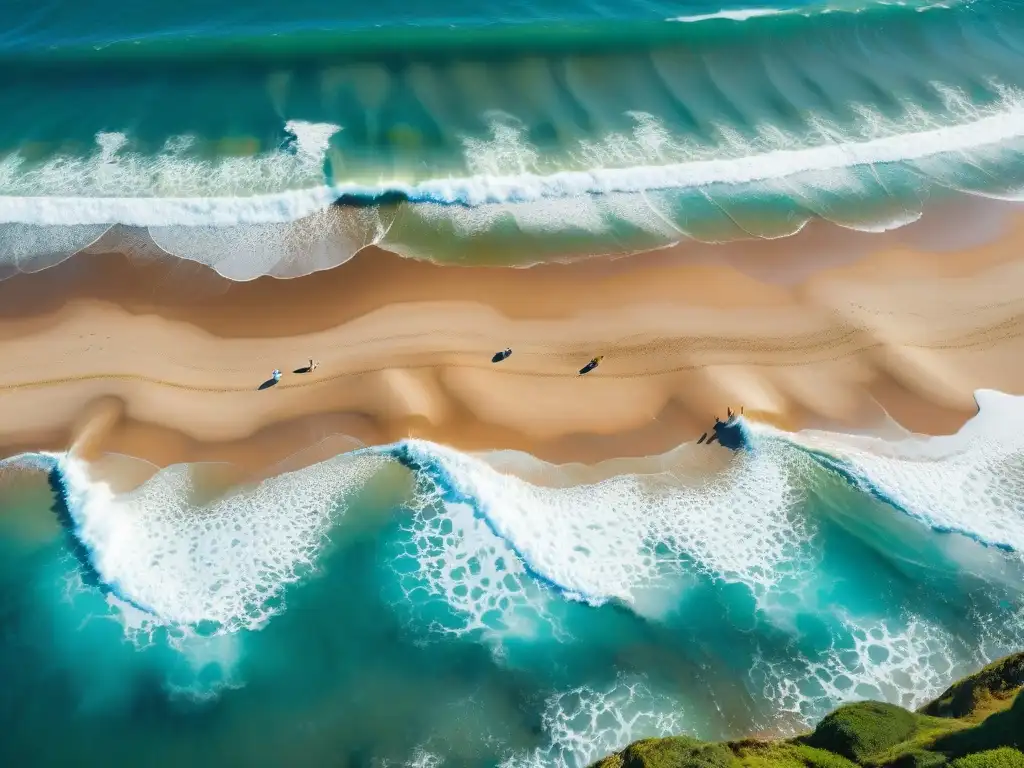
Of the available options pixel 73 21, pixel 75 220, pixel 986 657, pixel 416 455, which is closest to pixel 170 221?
pixel 75 220

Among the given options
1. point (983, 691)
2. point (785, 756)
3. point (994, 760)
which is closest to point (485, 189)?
point (785, 756)

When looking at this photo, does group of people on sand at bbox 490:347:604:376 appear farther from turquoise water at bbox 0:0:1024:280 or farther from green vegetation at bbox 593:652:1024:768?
green vegetation at bbox 593:652:1024:768

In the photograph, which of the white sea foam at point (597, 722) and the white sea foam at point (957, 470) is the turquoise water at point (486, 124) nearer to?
the white sea foam at point (957, 470)

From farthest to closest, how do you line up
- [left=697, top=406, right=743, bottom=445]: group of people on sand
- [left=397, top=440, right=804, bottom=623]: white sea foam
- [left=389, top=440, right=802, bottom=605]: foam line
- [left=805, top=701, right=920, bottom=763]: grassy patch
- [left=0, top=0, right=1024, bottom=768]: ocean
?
[left=697, top=406, right=743, bottom=445]: group of people on sand
[left=389, top=440, right=802, bottom=605]: foam line
[left=397, top=440, right=804, bottom=623]: white sea foam
[left=0, top=0, right=1024, bottom=768]: ocean
[left=805, top=701, right=920, bottom=763]: grassy patch

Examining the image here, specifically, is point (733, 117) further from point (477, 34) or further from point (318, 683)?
point (318, 683)

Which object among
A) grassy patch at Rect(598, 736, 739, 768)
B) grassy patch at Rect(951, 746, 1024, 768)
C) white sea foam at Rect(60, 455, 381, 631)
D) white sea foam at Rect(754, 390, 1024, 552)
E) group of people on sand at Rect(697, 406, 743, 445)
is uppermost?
grassy patch at Rect(951, 746, 1024, 768)

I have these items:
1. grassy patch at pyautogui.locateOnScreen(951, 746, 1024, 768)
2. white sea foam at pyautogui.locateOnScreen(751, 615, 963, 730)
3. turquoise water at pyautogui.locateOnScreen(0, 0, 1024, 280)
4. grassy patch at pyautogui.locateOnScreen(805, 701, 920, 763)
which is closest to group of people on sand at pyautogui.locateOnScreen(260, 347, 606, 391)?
turquoise water at pyautogui.locateOnScreen(0, 0, 1024, 280)

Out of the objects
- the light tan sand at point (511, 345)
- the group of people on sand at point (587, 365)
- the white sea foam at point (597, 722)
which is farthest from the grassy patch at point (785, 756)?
the group of people on sand at point (587, 365)
